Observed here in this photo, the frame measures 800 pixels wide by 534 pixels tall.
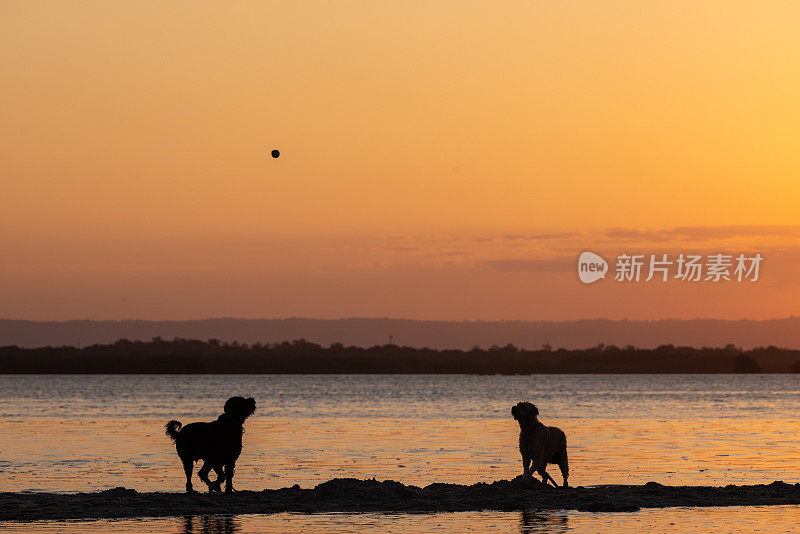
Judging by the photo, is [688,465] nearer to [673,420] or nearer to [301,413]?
[673,420]

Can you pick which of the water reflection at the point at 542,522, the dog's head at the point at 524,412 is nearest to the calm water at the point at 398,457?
the water reflection at the point at 542,522

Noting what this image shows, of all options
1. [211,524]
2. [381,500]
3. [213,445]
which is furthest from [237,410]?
[211,524]

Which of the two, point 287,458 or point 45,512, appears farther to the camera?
point 287,458

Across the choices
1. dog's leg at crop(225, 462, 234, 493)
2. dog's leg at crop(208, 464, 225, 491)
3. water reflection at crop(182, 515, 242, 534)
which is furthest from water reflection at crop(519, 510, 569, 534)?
dog's leg at crop(208, 464, 225, 491)

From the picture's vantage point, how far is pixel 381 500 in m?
20.7

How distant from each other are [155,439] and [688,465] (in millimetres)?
19389

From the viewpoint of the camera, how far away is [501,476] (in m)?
27.8

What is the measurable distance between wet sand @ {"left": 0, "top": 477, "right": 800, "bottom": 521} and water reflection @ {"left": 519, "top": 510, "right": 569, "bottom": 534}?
0.72 m

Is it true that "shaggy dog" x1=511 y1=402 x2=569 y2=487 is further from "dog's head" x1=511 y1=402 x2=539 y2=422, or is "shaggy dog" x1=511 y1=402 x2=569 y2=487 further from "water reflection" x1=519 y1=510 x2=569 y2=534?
"water reflection" x1=519 y1=510 x2=569 y2=534

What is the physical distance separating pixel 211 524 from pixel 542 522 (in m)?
5.07

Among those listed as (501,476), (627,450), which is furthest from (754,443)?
(501,476)

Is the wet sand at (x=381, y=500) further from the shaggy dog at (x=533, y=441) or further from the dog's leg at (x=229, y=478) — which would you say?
the shaggy dog at (x=533, y=441)

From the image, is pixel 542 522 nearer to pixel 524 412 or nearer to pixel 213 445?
pixel 524 412

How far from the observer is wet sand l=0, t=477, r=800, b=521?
19.6 meters
